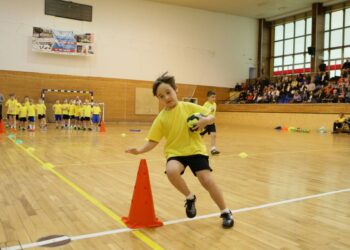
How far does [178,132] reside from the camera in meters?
3.18

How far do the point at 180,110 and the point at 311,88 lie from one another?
1956 centimetres

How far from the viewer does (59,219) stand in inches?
130

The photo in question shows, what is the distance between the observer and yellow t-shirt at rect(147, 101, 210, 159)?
3.17m

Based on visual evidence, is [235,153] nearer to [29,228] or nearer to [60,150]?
[60,150]

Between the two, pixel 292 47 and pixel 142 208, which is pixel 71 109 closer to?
pixel 142 208

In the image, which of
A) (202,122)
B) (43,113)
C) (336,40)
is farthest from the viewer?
(336,40)

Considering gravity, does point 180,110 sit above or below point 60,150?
above

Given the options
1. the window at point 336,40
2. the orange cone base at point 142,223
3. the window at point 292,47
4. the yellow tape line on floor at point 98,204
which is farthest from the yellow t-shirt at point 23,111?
the window at point 292,47

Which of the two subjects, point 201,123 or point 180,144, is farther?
point 180,144

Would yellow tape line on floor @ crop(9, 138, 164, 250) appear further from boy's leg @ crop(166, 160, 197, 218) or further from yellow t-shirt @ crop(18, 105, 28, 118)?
yellow t-shirt @ crop(18, 105, 28, 118)

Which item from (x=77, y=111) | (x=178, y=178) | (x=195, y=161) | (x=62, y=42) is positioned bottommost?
(x=178, y=178)

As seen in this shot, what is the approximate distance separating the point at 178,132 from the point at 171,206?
104cm

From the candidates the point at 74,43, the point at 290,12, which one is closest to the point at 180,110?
the point at 74,43

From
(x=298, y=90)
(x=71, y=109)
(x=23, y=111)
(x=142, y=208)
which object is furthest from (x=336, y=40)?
(x=142, y=208)
